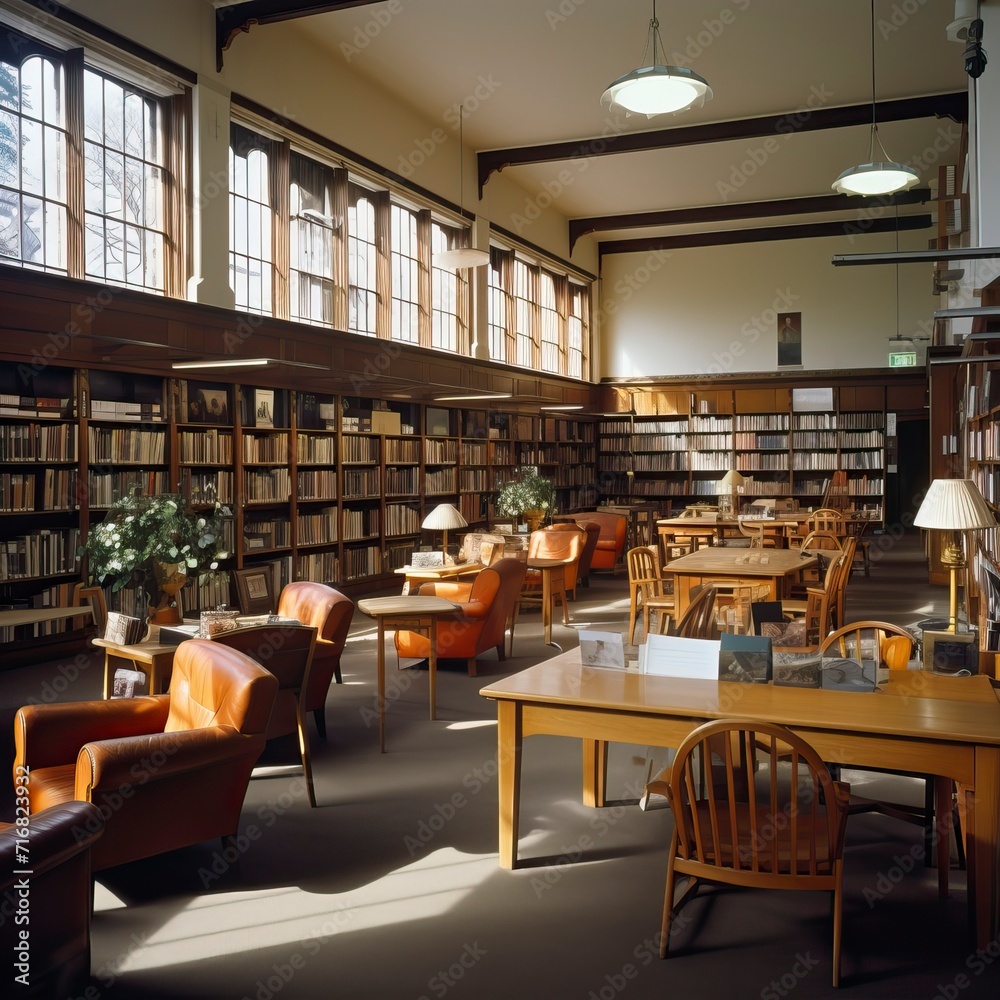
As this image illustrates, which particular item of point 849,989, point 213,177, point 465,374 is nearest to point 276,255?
point 213,177

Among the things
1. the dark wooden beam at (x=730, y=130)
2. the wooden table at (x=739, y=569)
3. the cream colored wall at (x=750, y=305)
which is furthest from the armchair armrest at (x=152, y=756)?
the cream colored wall at (x=750, y=305)

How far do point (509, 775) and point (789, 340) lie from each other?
15.1m

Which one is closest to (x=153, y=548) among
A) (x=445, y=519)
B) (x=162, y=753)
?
(x=162, y=753)

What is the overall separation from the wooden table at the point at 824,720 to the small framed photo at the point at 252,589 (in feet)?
15.6

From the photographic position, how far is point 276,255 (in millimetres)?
9297

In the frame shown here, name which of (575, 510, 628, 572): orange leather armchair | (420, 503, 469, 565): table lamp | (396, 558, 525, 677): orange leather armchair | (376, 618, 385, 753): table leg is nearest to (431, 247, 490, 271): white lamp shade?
(420, 503, 469, 565): table lamp

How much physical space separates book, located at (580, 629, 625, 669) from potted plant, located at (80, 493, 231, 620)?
2419mm

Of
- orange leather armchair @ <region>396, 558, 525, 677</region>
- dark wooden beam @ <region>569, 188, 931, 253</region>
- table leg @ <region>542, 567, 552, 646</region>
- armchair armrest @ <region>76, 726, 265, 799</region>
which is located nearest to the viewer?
armchair armrest @ <region>76, 726, 265, 799</region>

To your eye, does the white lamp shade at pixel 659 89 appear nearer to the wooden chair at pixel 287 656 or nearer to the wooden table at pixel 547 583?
the wooden chair at pixel 287 656

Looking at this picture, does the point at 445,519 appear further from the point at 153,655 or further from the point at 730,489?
the point at 730,489

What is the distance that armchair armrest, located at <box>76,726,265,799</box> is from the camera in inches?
119

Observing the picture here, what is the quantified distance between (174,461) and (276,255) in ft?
8.94

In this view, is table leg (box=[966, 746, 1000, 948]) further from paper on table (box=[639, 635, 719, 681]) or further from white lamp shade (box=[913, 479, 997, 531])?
white lamp shade (box=[913, 479, 997, 531])

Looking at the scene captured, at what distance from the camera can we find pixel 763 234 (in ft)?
55.7
